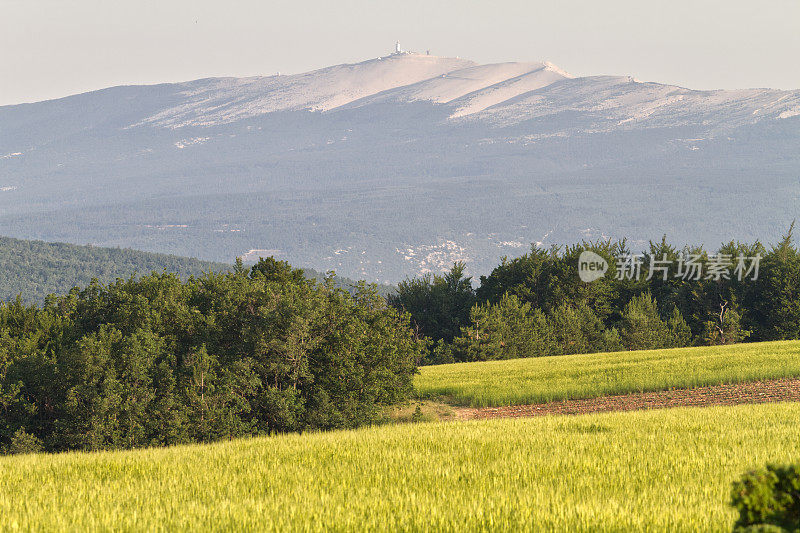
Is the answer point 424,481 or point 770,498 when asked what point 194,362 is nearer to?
point 424,481

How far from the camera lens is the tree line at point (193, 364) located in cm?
2355

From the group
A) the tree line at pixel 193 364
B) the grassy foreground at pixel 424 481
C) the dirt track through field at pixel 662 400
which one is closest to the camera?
the grassy foreground at pixel 424 481

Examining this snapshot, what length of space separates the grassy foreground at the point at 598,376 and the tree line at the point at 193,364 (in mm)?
6352

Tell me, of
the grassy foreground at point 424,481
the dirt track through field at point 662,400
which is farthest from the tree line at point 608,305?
A: the grassy foreground at point 424,481

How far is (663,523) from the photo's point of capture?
7.43 m

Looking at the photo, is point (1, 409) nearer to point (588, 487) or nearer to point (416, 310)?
point (588, 487)

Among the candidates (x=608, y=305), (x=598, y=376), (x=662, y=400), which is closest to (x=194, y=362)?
(x=662, y=400)

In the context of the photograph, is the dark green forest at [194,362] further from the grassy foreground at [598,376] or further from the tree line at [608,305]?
the tree line at [608,305]

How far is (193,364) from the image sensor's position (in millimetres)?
25203

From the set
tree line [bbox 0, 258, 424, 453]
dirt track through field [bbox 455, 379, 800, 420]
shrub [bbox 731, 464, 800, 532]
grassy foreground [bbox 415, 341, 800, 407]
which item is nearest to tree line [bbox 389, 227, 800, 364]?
grassy foreground [bbox 415, 341, 800, 407]

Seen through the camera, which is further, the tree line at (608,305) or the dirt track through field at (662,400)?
the tree line at (608,305)

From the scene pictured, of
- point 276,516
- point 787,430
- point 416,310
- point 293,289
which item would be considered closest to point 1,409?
point 293,289

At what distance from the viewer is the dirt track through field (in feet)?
99.1

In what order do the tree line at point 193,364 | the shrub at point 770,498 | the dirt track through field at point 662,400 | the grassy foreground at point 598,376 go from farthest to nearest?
the grassy foreground at point 598,376 → the dirt track through field at point 662,400 → the tree line at point 193,364 → the shrub at point 770,498
